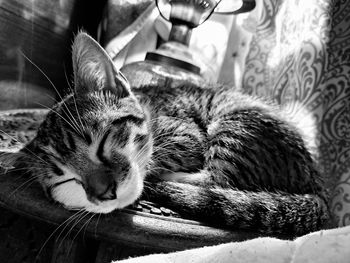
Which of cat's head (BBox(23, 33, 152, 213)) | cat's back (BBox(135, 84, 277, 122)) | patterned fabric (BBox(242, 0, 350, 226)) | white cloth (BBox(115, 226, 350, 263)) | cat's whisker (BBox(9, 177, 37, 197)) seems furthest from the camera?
patterned fabric (BBox(242, 0, 350, 226))

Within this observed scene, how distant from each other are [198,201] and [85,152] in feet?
1.04

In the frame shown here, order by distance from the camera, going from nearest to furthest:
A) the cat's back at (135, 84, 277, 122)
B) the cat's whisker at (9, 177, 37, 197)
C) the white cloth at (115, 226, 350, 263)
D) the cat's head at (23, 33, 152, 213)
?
the white cloth at (115, 226, 350, 263) → the cat's whisker at (9, 177, 37, 197) → the cat's head at (23, 33, 152, 213) → the cat's back at (135, 84, 277, 122)

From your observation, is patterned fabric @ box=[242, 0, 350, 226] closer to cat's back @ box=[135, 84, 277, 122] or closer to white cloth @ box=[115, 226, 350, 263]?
cat's back @ box=[135, 84, 277, 122]

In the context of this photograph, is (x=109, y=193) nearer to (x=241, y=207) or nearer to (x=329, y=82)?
(x=241, y=207)

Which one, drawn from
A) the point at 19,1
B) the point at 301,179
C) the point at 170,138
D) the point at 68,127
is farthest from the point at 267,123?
the point at 19,1

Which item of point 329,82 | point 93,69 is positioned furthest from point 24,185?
point 329,82

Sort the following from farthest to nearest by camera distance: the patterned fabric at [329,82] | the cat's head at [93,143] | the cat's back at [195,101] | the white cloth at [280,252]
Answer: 1. the patterned fabric at [329,82]
2. the cat's back at [195,101]
3. the cat's head at [93,143]
4. the white cloth at [280,252]

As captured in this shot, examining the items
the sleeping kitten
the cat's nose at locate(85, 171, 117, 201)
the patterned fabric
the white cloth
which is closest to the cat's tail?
the sleeping kitten

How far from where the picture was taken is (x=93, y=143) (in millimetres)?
931

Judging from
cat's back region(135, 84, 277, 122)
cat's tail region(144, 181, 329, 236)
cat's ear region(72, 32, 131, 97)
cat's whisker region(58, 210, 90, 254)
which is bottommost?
cat's whisker region(58, 210, 90, 254)

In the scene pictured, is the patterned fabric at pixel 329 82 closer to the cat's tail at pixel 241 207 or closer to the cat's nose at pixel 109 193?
the cat's tail at pixel 241 207

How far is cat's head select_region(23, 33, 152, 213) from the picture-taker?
2.82ft

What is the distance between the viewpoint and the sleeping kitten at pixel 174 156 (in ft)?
2.83

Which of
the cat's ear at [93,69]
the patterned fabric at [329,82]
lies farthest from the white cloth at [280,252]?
the patterned fabric at [329,82]
